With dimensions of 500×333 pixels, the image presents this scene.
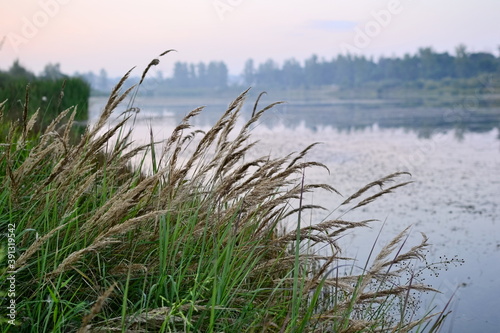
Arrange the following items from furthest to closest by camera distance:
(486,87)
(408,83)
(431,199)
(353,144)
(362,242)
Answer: (408,83), (486,87), (353,144), (431,199), (362,242)

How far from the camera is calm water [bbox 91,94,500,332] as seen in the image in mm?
5508

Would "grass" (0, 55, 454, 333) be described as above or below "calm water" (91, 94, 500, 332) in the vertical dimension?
above

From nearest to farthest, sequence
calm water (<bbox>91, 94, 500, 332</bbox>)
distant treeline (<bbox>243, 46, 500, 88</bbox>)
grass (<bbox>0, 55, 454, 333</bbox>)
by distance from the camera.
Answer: grass (<bbox>0, 55, 454, 333</bbox>), calm water (<bbox>91, 94, 500, 332</bbox>), distant treeline (<bbox>243, 46, 500, 88</bbox>)

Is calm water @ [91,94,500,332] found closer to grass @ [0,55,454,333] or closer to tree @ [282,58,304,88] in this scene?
grass @ [0,55,454,333]

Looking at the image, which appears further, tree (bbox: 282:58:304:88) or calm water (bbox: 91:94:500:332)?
tree (bbox: 282:58:304:88)

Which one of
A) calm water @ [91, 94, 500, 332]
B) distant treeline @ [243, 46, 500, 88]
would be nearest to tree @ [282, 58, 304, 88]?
distant treeline @ [243, 46, 500, 88]

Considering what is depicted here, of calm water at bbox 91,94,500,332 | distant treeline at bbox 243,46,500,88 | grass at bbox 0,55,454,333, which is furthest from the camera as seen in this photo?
distant treeline at bbox 243,46,500,88

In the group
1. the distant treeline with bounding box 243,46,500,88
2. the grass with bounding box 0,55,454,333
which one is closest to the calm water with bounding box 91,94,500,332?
the grass with bounding box 0,55,454,333

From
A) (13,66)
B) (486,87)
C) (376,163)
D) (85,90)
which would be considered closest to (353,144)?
(376,163)

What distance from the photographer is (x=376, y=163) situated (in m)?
13.4

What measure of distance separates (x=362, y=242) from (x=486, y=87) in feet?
244

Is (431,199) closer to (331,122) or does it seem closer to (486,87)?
(331,122)

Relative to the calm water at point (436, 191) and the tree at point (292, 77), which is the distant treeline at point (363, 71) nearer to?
the tree at point (292, 77)

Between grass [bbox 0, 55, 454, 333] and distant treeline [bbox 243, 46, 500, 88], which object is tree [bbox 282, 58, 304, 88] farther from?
grass [bbox 0, 55, 454, 333]
